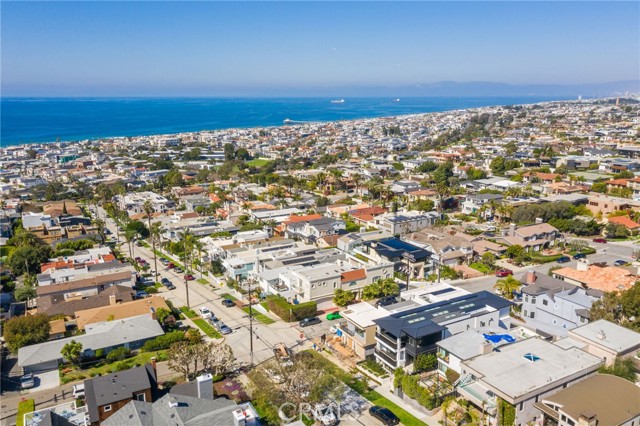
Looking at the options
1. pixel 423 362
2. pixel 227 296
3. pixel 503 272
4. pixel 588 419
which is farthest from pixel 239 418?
pixel 503 272

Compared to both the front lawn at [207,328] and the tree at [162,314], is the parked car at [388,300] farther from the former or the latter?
the tree at [162,314]

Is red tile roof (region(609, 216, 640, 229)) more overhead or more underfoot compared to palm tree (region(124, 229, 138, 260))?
more overhead

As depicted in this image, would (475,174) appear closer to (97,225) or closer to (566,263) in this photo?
(566,263)

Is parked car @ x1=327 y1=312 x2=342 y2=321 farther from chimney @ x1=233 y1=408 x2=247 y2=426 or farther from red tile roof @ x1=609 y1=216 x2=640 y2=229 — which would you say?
red tile roof @ x1=609 y1=216 x2=640 y2=229

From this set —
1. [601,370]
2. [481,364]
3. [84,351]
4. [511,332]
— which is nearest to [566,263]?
[511,332]

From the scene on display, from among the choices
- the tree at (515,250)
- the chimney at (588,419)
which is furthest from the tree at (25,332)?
the tree at (515,250)

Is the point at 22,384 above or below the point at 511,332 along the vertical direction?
below

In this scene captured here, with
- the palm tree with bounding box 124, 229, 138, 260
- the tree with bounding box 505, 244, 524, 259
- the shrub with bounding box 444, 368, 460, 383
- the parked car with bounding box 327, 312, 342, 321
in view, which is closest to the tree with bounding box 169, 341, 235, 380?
the parked car with bounding box 327, 312, 342, 321
